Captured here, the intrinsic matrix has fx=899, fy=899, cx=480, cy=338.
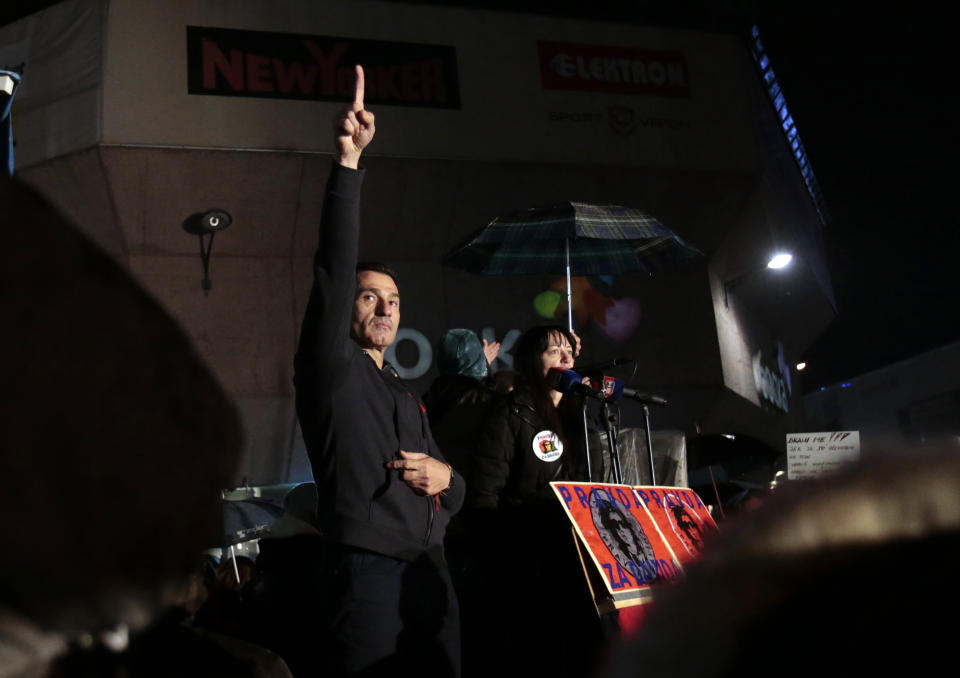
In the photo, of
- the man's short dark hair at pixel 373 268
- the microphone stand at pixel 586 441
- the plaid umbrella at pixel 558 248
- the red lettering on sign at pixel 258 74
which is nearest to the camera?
the man's short dark hair at pixel 373 268

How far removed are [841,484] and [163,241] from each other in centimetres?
909

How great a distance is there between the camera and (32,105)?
8.55 meters

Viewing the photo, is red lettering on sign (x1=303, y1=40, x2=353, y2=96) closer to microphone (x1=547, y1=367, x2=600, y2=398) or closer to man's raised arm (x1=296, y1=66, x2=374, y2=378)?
microphone (x1=547, y1=367, x2=600, y2=398)

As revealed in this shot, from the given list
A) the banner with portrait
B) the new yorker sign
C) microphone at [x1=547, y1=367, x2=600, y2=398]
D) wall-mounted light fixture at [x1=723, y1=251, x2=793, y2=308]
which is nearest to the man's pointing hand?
the banner with portrait

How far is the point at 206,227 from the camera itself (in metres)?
8.84

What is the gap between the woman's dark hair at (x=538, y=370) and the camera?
151 inches

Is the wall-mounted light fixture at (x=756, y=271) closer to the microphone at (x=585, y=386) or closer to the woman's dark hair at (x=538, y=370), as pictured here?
the woman's dark hair at (x=538, y=370)

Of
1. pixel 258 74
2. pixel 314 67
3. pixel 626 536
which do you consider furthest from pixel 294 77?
pixel 626 536

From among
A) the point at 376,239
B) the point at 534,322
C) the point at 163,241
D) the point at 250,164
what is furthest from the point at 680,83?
the point at 163,241

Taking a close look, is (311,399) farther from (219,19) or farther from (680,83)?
(680,83)

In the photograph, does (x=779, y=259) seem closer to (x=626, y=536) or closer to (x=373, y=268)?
(x=626, y=536)

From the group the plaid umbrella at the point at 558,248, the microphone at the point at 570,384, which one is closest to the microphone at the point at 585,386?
the microphone at the point at 570,384

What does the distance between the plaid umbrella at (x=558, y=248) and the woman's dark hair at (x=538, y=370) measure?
2.44 feet

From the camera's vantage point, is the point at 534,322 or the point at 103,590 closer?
the point at 103,590
